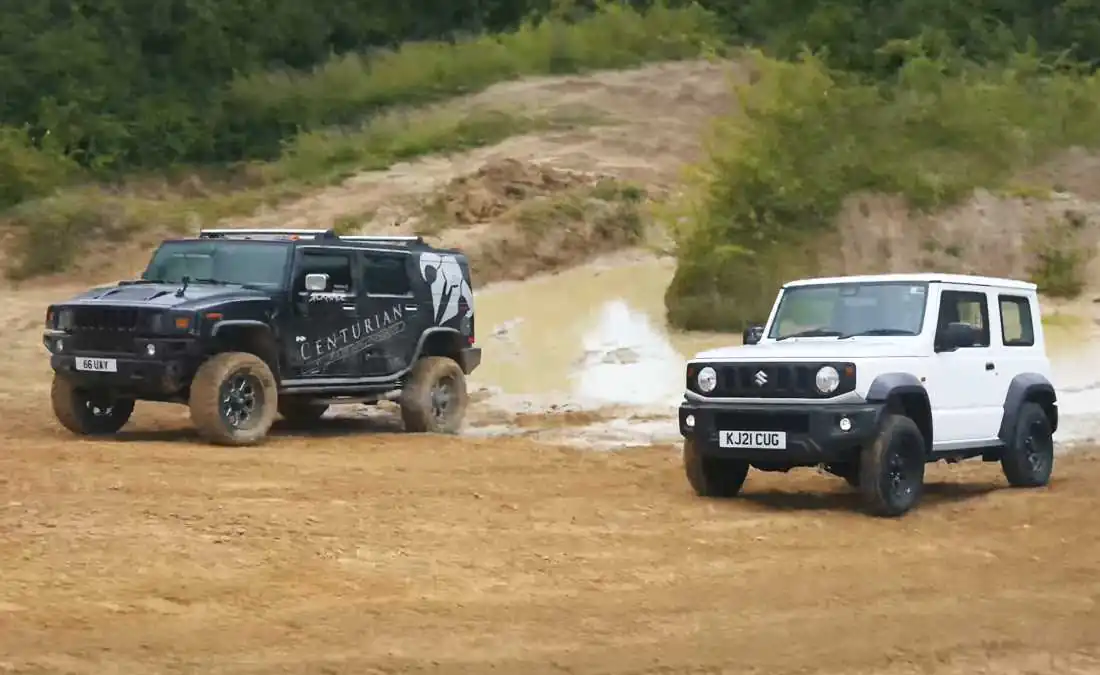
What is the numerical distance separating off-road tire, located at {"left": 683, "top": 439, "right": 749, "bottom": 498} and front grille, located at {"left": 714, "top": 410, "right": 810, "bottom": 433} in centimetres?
57

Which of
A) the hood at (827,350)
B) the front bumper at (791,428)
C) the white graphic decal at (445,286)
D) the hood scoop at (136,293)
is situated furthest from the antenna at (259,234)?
the front bumper at (791,428)

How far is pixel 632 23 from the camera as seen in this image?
4191 cm

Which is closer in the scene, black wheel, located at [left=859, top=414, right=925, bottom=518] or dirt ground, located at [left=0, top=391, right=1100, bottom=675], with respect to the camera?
dirt ground, located at [left=0, top=391, right=1100, bottom=675]

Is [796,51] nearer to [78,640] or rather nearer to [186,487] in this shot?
[186,487]

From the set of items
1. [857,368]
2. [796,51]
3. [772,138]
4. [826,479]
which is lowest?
[826,479]

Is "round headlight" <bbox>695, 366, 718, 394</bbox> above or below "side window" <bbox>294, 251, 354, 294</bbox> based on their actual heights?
below

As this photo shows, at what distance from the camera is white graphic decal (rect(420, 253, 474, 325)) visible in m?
16.9

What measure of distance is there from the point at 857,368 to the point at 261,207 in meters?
23.6

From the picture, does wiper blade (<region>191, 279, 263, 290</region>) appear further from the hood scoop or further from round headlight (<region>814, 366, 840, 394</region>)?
round headlight (<region>814, 366, 840, 394</region>)

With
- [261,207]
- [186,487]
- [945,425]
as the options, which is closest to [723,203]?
[261,207]

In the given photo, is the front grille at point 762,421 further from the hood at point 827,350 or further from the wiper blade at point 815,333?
the wiper blade at point 815,333

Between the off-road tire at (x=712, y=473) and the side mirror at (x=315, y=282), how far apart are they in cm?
474

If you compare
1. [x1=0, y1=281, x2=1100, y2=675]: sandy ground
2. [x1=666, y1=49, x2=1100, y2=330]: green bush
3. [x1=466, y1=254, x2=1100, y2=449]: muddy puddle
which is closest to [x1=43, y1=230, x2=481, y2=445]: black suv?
[x1=0, y1=281, x2=1100, y2=675]: sandy ground

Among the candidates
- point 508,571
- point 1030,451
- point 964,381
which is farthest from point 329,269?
point 508,571
